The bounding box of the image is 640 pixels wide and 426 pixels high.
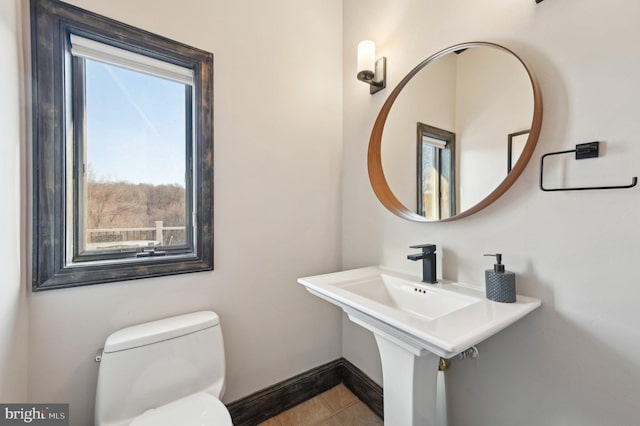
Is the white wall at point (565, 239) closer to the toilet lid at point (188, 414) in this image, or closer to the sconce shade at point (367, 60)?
the sconce shade at point (367, 60)

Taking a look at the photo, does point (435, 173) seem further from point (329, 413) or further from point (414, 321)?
point (329, 413)

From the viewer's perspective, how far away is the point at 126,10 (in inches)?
41.9

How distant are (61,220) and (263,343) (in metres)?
1.08

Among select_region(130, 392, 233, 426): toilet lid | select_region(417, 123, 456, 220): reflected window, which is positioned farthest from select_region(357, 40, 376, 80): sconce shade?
select_region(130, 392, 233, 426): toilet lid

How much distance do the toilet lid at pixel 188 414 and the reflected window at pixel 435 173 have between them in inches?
46.1

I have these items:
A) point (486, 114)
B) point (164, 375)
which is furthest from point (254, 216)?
point (486, 114)

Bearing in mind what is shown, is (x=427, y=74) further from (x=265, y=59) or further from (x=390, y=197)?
(x=265, y=59)

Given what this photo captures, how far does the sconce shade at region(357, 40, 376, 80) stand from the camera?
4.49 feet

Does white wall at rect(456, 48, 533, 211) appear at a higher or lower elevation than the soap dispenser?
higher

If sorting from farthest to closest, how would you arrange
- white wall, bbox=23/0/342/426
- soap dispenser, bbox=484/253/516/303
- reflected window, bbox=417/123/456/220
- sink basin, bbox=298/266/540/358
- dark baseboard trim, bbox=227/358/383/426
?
dark baseboard trim, bbox=227/358/383/426 < reflected window, bbox=417/123/456/220 < white wall, bbox=23/0/342/426 < soap dispenser, bbox=484/253/516/303 < sink basin, bbox=298/266/540/358

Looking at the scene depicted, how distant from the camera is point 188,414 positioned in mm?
939

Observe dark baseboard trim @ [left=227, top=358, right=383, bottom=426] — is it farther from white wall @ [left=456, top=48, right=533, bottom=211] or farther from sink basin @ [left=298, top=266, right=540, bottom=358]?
white wall @ [left=456, top=48, right=533, bottom=211]

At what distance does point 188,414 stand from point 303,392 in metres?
0.79

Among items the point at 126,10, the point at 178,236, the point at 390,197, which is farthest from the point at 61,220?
the point at 390,197
